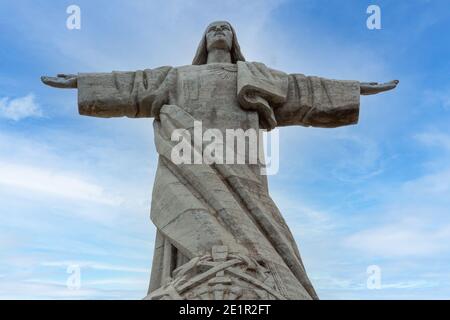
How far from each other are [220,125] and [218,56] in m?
1.71

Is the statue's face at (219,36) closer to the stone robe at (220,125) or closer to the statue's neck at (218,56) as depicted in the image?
the statue's neck at (218,56)

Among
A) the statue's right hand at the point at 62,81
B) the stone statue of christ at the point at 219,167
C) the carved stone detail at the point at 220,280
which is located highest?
the statue's right hand at the point at 62,81

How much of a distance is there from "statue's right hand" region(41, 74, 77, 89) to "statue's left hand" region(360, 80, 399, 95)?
466 cm

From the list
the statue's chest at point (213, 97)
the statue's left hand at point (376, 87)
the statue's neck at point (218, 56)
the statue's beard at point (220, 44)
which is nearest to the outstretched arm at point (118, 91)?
the statue's chest at point (213, 97)

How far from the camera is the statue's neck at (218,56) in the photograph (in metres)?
10.8

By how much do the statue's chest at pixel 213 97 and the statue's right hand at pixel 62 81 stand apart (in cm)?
167

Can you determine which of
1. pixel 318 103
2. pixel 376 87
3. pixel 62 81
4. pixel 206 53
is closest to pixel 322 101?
pixel 318 103

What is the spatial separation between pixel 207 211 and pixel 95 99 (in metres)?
2.90

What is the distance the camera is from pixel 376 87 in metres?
10.7

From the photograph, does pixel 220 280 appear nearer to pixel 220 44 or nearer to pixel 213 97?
pixel 213 97

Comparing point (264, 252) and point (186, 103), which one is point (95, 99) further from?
point (264, 252)

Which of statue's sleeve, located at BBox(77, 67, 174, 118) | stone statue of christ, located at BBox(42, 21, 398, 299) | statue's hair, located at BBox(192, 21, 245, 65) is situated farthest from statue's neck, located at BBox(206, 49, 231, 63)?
statue's sleeve, located at BBox(77, 67, 174, 118)

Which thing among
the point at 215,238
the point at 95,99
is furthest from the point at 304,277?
the point at 95,99
